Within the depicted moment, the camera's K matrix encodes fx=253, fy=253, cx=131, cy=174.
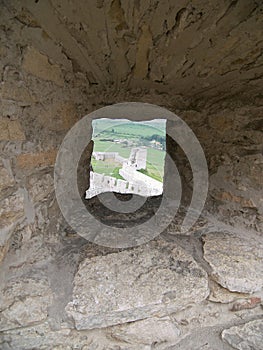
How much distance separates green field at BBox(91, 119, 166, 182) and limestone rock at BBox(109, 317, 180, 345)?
89 cm

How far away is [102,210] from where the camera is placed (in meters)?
1.34

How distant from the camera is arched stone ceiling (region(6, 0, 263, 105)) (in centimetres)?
71

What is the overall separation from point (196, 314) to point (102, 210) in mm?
673

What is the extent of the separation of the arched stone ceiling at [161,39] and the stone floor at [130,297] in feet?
2.29

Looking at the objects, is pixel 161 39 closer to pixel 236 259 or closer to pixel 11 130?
pixel 11 130

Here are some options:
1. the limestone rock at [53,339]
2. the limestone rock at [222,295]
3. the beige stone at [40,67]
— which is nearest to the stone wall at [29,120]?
the beige stone at [40,67]

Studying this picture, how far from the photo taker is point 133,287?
833 mm

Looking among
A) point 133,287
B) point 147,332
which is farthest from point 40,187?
point 147,332

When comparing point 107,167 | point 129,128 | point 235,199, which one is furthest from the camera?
point 107,167

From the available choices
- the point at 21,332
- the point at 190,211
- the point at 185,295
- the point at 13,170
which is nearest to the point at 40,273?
the point at 21,332

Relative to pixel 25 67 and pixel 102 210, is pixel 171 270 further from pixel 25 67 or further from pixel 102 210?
pixel 25 67

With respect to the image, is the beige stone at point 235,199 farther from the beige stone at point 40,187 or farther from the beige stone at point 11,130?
the beige stone at point 11,130

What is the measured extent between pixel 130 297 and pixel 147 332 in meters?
0.12

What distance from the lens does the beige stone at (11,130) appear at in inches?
28.9
